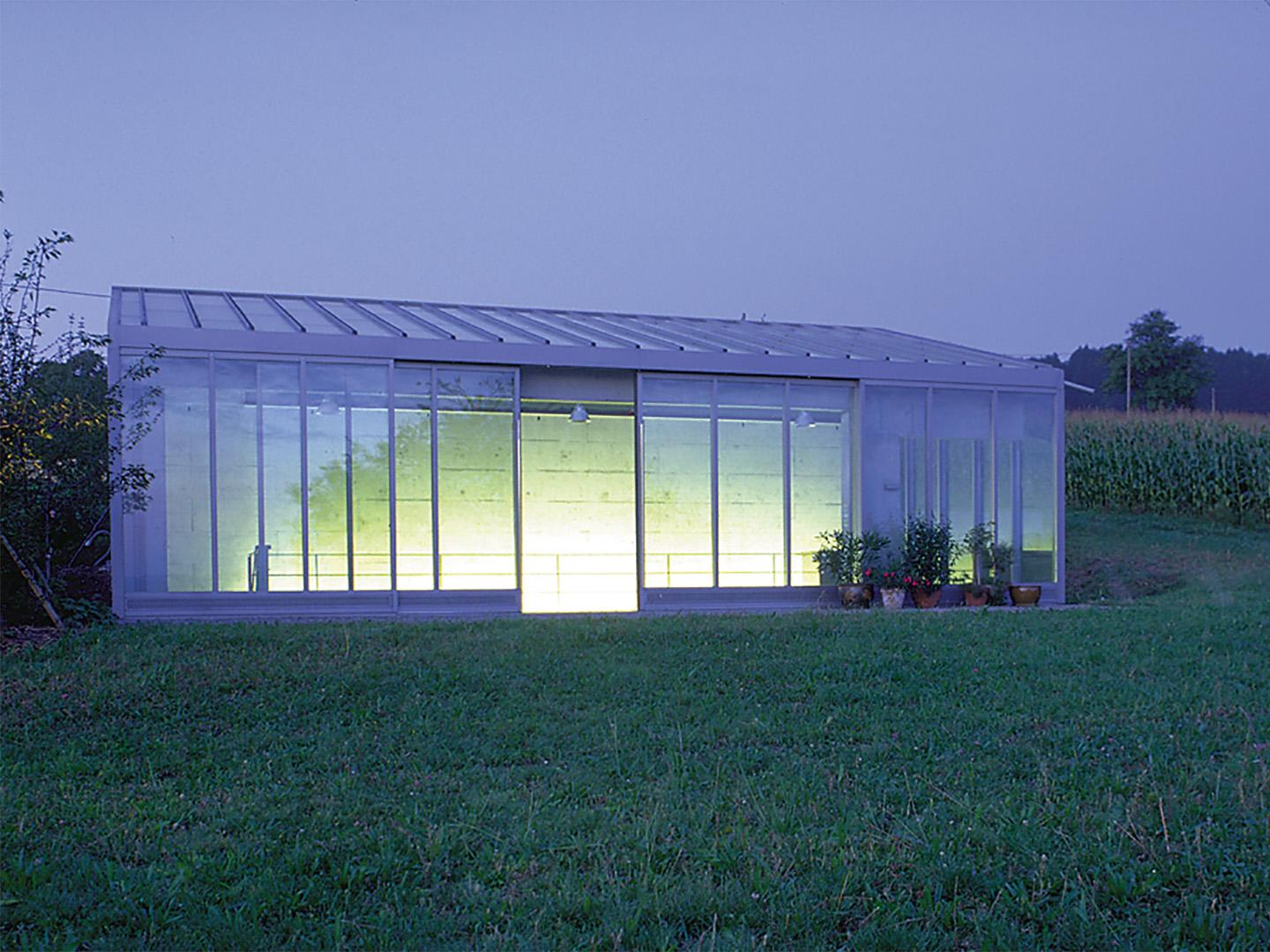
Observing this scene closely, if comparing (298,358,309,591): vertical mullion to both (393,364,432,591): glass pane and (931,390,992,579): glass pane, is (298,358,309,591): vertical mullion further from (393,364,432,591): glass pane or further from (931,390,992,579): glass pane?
(931,390,992,579): glass pane

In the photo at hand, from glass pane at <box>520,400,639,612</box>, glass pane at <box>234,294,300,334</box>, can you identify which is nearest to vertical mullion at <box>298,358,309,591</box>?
glass pane at <box>234,294,300,334</box>

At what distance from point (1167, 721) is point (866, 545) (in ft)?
21.8

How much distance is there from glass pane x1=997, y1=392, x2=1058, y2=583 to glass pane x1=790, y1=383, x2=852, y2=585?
6.96 feet

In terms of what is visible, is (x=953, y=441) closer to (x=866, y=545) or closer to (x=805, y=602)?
(x=866, y=545)

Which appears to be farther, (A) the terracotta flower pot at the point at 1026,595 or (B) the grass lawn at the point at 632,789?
(A) the terracotta flower pot at the point at 1026,595

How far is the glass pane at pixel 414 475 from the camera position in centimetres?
1154

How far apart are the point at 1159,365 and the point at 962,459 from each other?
99.5 feet

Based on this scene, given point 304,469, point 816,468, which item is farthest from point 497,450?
point 816,468

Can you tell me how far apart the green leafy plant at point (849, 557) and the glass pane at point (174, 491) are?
7093 mm

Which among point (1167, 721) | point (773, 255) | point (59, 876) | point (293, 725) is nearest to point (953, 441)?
point (1167, 721)

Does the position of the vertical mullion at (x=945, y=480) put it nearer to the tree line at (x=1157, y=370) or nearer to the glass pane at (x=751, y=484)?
the glass pane at (x=751, y=484)

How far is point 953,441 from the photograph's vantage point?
44.2 feet

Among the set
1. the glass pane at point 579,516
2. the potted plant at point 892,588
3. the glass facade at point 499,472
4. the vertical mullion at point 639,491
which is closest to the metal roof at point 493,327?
the glass facade at point 499,472

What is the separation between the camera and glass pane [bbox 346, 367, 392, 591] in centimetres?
1133
